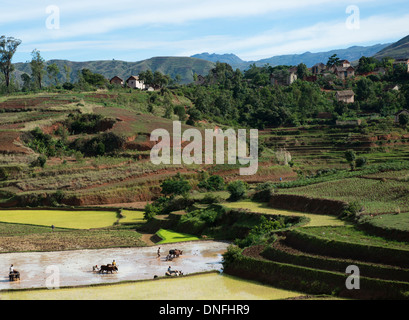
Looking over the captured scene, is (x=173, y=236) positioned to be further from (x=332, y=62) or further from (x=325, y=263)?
(x=332, y=62)

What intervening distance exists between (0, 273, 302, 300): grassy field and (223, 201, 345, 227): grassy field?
22.7ft

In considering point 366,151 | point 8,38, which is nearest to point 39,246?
point 366,151

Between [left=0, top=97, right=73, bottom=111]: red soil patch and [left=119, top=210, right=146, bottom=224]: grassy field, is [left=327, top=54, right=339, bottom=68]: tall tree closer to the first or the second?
[left=0, top=97, right=73, bottom=111]: red soil patch

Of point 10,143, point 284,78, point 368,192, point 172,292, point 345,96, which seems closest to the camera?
point 172,292

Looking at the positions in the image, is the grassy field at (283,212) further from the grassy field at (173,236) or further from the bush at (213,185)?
the bush at (213,185)

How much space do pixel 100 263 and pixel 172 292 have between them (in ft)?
24.7

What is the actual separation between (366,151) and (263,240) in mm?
36554

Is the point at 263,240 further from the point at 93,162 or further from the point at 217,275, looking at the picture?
the point at 93,162

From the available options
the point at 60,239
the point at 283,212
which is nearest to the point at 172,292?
the point at 283,212

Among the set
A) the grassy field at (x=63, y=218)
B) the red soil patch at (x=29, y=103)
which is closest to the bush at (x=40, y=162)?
the grassy field at (x=63, y=218)

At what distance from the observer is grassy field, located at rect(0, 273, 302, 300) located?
22.1 metres

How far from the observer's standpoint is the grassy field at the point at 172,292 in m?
22.1

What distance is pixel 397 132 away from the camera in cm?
6569

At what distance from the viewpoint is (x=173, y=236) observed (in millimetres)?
35656
